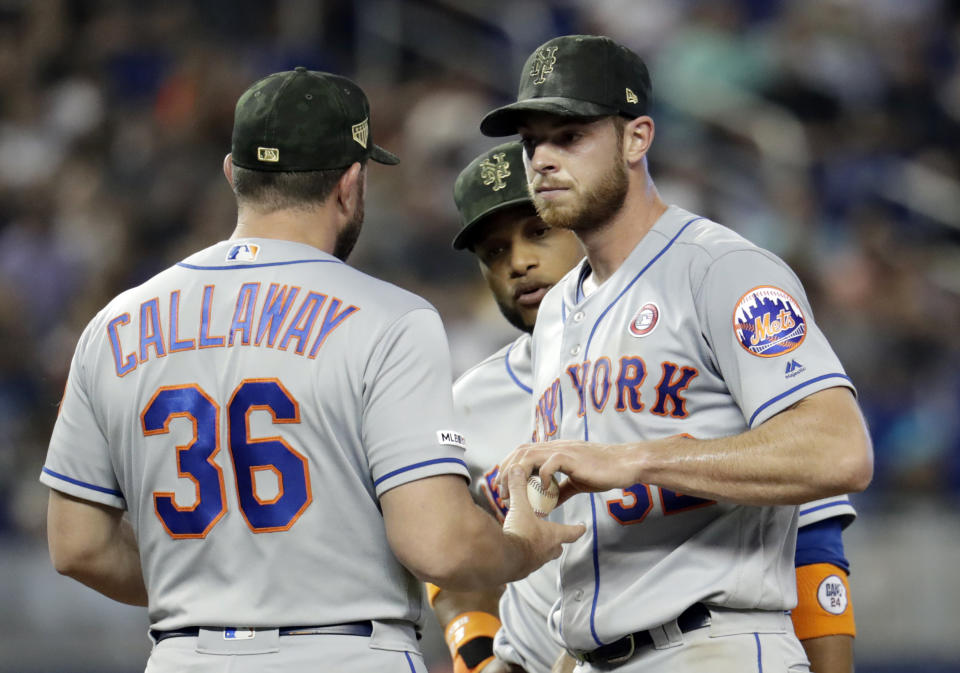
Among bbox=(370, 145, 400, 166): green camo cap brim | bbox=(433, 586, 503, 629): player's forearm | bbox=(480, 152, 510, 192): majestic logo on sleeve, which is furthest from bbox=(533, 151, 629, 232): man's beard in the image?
bbox=(433, 586, 503, 629): player's forearm

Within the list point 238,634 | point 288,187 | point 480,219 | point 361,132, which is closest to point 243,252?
point 288,187

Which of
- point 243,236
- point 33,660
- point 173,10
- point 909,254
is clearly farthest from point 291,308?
point 173,10

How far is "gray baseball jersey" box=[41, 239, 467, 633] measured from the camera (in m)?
2.61

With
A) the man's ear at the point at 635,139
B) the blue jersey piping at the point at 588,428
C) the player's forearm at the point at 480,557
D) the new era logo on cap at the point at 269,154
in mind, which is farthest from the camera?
the man's ear at the point at 635,139

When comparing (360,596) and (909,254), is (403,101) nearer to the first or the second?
(909,254)

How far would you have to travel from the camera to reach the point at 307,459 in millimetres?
2617

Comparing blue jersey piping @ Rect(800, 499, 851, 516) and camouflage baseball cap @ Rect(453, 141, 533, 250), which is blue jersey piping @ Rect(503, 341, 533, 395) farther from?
blue jersey piping @ Rect(800, 499, 851, 516)

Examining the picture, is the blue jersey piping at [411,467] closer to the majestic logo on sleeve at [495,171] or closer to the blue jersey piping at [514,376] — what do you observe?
the blue jersey piping at [514,376]

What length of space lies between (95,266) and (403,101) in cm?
270

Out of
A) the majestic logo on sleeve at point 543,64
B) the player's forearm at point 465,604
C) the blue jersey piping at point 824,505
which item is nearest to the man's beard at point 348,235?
the majestic logo on sleeve at point 543,64

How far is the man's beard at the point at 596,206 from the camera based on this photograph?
3.14 metres

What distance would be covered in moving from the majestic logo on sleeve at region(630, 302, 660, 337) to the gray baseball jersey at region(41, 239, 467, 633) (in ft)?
1.60

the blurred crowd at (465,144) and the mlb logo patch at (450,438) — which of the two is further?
the blurred crowd at (465,144)

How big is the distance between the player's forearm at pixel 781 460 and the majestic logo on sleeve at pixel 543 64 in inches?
40.0
